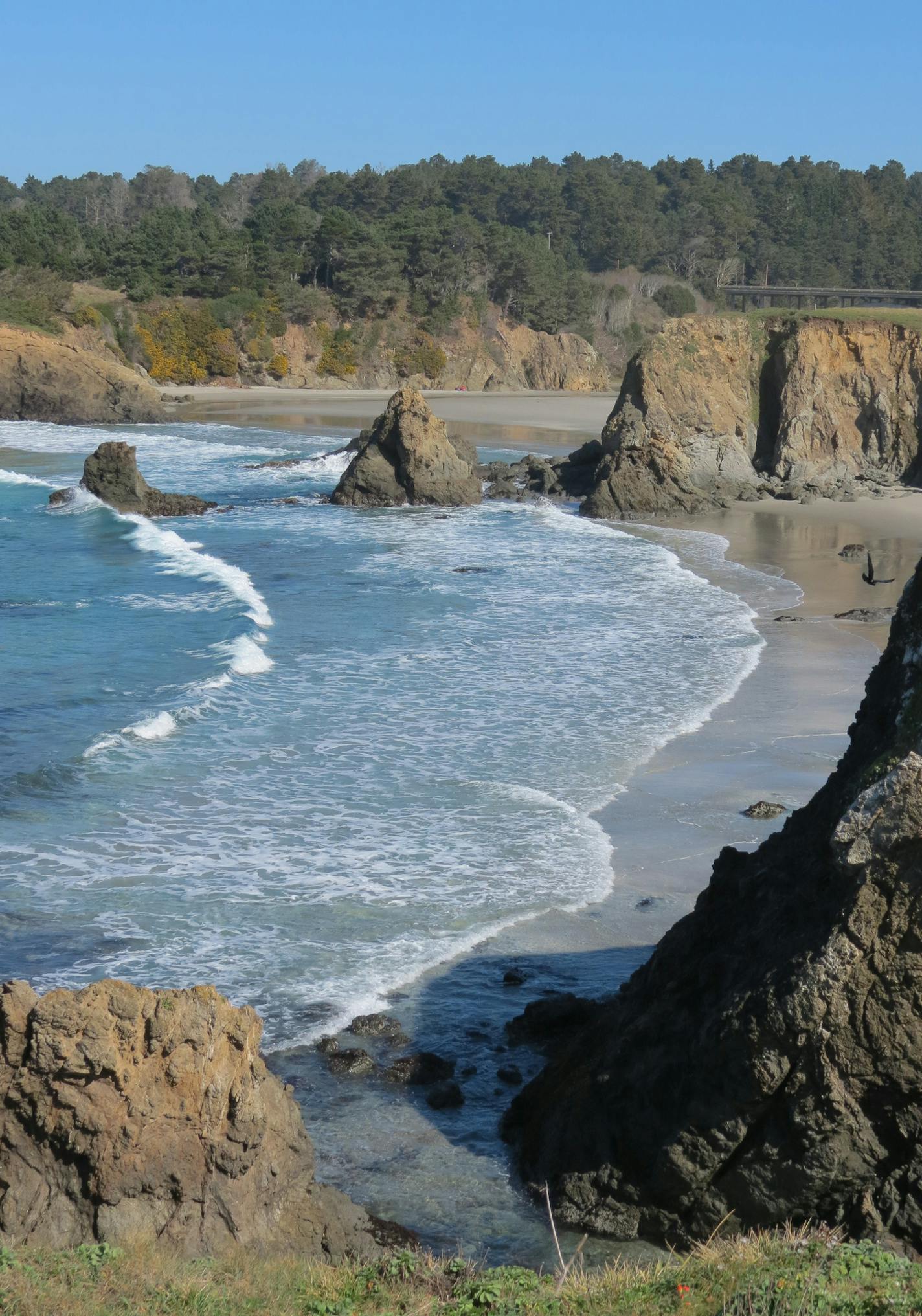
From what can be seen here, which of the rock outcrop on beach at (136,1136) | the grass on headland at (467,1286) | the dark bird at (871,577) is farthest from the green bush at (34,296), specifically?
the grass on headland at (467,1286)

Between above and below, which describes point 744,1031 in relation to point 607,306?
below

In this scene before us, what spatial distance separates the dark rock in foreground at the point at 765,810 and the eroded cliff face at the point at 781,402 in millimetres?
26403

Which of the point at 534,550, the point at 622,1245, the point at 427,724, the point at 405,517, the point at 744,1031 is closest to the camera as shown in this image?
the point at 744,1031

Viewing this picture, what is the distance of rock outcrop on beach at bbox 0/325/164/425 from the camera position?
6600cm

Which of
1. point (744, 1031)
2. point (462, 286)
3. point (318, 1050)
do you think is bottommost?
point (318, 1050)

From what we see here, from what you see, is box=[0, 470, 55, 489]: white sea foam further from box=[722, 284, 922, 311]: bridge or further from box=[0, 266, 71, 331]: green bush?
box=[722, 284, 922, 311]: bridge

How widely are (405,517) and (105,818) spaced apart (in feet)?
79.1

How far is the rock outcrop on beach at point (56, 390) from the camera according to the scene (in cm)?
6600

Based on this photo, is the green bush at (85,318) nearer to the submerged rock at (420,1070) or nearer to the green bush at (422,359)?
the green bush at (422,359)

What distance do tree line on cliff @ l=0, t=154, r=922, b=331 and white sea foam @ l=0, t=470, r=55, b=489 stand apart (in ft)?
133

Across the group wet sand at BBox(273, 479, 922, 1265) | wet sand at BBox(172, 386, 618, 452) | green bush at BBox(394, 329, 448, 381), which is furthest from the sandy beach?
green bush at BBox(394, 329, 448, 381)

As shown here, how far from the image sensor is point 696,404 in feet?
130

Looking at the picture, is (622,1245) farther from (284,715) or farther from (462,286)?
(462,286)

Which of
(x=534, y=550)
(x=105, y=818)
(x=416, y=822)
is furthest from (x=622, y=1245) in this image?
(x=534, y=550)
